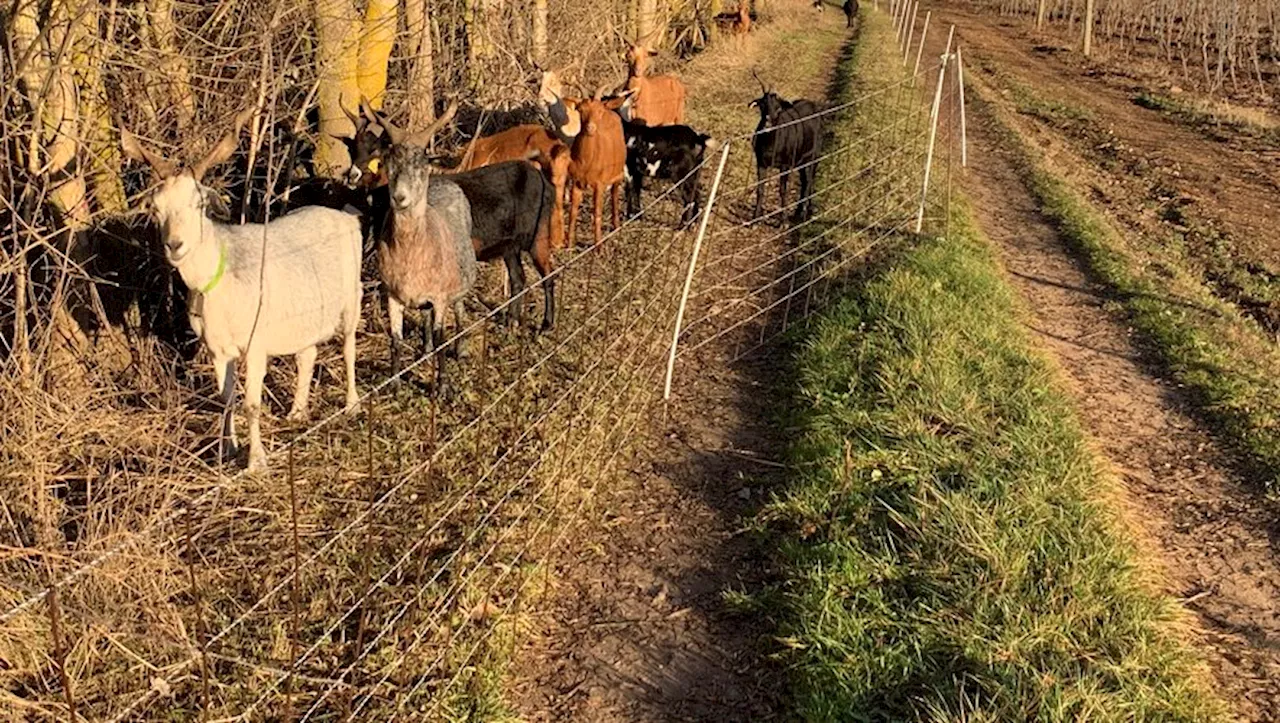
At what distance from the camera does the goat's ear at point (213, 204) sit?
4393 mm

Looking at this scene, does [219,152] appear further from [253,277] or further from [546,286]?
[546,286]

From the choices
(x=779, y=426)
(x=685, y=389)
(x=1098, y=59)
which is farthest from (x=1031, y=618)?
(x=1098, y=59)

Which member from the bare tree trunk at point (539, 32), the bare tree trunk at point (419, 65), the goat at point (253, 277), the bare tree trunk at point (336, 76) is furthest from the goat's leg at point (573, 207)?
the goat at point (253, 277)

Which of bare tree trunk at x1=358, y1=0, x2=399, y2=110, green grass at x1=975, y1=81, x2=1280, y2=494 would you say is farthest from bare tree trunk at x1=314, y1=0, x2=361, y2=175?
green grass at x1=975, y1=81, x2=1280, y2=494

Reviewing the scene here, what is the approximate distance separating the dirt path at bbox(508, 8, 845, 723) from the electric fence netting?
0.60 feet

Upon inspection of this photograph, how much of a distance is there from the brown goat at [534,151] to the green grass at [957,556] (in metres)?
2.84

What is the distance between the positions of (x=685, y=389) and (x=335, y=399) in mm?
2227

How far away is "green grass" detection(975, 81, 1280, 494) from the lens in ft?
19.5

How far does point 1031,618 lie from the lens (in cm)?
386

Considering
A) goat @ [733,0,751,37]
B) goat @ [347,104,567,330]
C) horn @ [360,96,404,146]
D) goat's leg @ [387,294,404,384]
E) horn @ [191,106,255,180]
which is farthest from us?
goat @ [733,0,751,37]

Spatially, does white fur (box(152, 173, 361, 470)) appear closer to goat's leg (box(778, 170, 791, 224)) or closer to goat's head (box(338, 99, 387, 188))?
goat's head (box(338, 99, 387, 188))

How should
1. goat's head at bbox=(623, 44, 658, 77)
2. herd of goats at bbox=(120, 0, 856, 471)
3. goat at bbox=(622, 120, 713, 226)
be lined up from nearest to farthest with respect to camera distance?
herd of goats at bbox=(120, 0, 856, 471) < goat at bbox=(622, 120, 713, 226) < goat's head at bbox=(623, 44, 658, 77)

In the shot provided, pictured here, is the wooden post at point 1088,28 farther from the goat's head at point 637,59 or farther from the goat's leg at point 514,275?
the goat's leg at point 514,275

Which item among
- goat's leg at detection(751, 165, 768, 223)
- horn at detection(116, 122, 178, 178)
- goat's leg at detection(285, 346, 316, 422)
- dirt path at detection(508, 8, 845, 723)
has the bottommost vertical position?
dirt path at detection(508, 8, 845, 723)
